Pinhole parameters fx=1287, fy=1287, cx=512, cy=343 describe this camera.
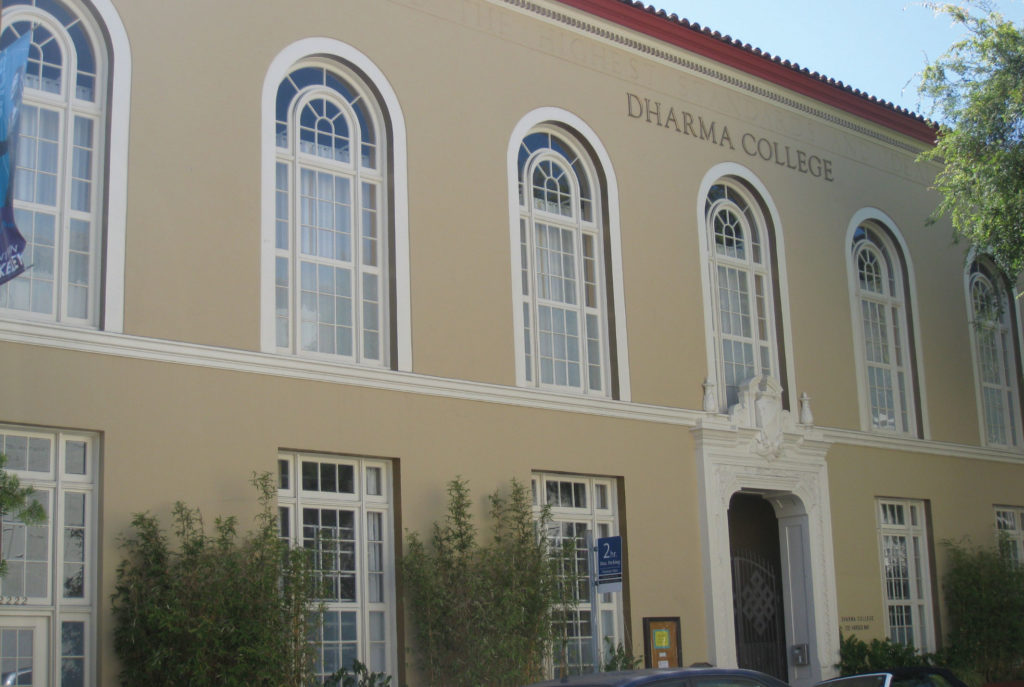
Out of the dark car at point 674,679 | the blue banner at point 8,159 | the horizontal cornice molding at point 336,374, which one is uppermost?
the blue banner at point 8,159

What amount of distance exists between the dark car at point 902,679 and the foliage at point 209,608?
18.0 feet

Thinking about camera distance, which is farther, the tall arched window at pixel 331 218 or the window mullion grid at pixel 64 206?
the tall arched window at pixel 331 218

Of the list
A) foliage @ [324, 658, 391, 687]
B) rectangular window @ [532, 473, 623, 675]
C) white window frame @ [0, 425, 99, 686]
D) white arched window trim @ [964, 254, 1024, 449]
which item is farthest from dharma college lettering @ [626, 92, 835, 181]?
white window frame @ [0, 425, 99, 686]

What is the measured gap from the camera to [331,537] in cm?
1427

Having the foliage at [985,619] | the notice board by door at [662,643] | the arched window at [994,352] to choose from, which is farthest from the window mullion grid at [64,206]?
the arched window at [994,352]

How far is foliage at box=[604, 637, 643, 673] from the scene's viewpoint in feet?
52.1

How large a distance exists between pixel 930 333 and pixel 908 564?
164 inches

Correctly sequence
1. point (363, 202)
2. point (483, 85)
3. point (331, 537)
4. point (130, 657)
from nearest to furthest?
point (130, 657), point (331, 537), point (363, 202), point (483, 85)

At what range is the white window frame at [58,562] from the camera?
12.0 m

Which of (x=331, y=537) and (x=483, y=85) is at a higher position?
(x=483, y=85)

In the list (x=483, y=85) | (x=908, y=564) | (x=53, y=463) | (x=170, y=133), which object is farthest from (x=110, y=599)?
(x=908, y=564)

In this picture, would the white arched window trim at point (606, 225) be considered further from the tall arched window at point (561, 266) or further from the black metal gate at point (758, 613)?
the black metal gate at point (758, 613)

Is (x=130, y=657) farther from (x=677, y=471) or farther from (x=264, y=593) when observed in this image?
(x=677, y=471)

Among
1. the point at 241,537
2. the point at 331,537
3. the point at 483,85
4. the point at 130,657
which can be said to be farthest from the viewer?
the point at 483,85
